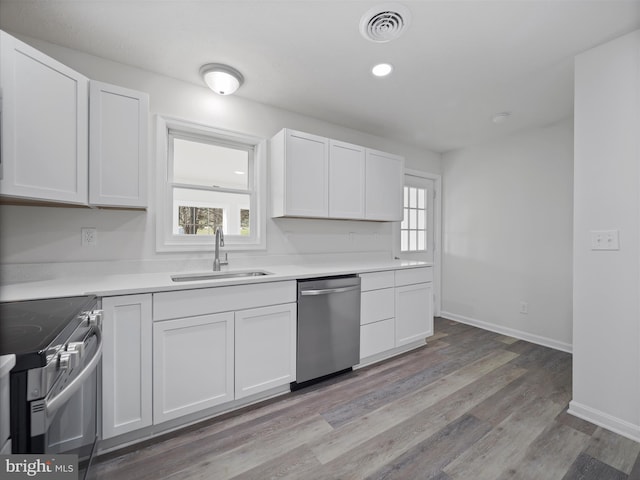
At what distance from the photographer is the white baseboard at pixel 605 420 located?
168cm

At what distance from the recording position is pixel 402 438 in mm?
1668

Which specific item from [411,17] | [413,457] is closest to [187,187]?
[411,17]

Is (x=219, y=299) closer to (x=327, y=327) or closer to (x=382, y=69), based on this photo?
(x=327, y=327)

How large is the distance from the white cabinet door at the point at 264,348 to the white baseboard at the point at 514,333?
2814 mm

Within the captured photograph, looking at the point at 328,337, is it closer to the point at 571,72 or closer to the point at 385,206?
the point at 385,206

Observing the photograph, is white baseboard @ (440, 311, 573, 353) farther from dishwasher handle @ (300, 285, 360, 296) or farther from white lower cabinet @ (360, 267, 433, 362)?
dishwasher handle @ (300, 285, 360, 296)

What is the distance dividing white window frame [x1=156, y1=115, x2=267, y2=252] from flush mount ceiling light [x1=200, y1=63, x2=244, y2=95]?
35 cm

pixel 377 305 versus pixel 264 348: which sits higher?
pixel 377 305

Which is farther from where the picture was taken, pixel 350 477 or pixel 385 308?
pixel 385 308

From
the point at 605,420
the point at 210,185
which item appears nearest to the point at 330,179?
the point at 210,185

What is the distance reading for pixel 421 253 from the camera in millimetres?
4031

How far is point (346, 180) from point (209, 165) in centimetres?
132

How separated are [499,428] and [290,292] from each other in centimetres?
161

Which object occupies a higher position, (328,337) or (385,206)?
(385,206)
